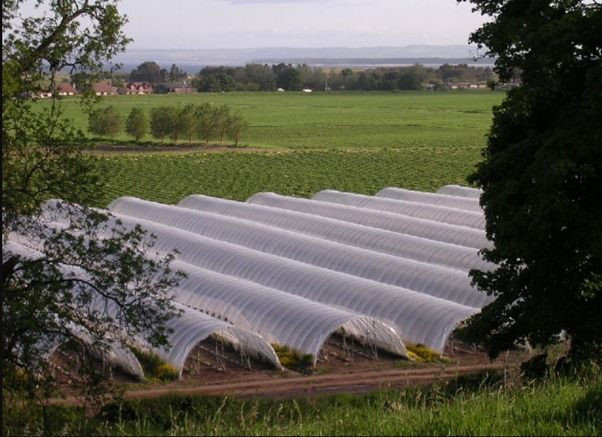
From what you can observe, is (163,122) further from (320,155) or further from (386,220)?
(386,220)

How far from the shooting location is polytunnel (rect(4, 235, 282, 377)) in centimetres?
2255

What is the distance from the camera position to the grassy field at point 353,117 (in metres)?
103

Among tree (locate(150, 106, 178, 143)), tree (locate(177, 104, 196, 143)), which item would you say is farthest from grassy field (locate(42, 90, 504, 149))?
tree (locate(177, 104, 196, 143))

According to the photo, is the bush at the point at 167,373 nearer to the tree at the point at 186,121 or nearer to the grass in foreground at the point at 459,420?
the grass in foreground at the point at 459,420

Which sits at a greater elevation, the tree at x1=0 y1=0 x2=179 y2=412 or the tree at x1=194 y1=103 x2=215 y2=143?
the tree at x1=0 y1=0 x2=179 y2=412

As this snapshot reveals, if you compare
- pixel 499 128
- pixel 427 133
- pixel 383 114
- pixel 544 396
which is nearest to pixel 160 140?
pixel 427 133

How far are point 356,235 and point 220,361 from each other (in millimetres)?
13140

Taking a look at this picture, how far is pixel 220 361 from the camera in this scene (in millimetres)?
24094

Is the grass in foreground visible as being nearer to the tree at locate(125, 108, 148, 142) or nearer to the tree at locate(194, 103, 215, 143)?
the tree at locate(194, 103, 215, 143)

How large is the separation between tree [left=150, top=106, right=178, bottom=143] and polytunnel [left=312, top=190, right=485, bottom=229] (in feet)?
138

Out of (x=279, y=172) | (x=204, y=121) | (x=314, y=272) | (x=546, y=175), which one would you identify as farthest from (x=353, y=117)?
(x=546, y=175)

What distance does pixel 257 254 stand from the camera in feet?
106

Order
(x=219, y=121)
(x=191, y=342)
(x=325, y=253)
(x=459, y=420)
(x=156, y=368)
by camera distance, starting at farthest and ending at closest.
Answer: (x=219, y=121), (x=325, y=253), (x=156, y=368), (x=191, y=342), (x=459, y=420)

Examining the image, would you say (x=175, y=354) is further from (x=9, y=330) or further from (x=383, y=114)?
(x=383, y=114)
